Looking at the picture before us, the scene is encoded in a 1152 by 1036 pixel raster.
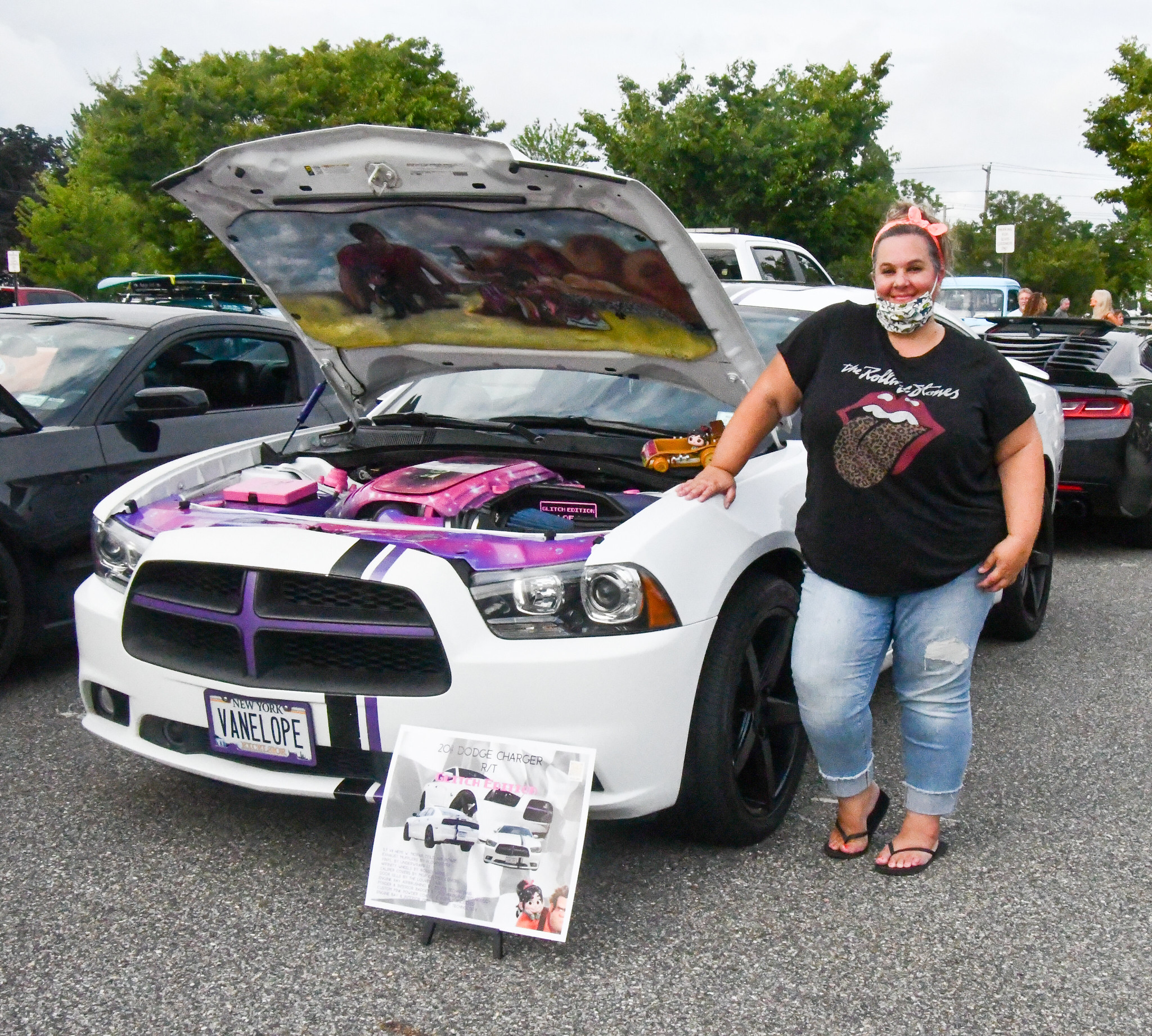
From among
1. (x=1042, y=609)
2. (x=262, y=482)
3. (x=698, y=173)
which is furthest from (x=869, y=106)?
(x=262, y=482)

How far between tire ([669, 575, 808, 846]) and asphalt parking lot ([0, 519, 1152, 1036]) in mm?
123

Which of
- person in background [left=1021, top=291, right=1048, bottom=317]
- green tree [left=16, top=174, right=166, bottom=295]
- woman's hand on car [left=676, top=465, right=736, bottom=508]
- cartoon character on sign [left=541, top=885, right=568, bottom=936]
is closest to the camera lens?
cartoon character on sign [left=541, top=885, right=568, bottom=936]

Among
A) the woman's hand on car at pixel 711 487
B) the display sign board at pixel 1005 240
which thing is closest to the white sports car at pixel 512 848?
the woman's hand on car at pixel 711 487

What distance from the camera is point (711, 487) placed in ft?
10.7

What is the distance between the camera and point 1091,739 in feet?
14.5

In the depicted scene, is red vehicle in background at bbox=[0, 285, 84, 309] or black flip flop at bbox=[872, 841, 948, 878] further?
red vehicle in background at bbox=[0, 285, 84, 309]

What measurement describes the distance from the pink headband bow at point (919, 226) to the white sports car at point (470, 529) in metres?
0.50

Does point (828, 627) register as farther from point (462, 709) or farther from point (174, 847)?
point (174, 847)

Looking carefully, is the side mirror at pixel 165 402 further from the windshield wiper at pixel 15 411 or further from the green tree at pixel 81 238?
the green tree at pixel 81 238

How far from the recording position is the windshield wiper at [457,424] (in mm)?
4039

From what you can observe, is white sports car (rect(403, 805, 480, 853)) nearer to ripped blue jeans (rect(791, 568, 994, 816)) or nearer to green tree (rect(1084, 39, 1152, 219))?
ripped blue jeans (rect(791, 568, 994, 816))

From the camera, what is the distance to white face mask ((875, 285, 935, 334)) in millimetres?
3064

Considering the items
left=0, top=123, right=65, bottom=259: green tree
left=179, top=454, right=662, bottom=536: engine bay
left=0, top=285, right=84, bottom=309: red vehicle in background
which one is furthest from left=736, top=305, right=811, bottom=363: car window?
left=0, top=123, right=65, bottom=259: green tree

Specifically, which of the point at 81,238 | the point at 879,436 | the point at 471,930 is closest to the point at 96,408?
the point at 471,930
